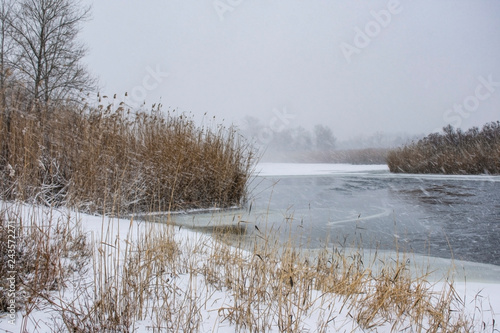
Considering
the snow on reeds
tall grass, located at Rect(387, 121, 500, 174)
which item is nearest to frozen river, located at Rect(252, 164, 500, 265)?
the snow on reeds

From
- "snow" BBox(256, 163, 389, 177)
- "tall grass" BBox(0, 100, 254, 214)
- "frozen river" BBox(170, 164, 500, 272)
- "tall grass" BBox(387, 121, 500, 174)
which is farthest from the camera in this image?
"snow" BBox(256, 163, 389, 177)

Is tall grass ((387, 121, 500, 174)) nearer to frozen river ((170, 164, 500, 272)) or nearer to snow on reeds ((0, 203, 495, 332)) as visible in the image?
frozen river ((170, 164, 500, 272))

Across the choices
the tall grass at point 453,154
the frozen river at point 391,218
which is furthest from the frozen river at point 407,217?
the tall grass at point 453,154

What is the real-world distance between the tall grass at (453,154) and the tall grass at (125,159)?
11011 millimetres

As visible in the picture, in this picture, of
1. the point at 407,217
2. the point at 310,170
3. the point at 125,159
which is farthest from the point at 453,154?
the point at 125,159

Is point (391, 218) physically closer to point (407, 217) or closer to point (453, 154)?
point (407, 217)

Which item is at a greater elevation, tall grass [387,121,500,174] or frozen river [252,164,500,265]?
tall grass [387,121,500,174]

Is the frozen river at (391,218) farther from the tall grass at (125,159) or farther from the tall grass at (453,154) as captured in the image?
the tall grass at (453,154)

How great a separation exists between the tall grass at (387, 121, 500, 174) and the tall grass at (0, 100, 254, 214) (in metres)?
11.0

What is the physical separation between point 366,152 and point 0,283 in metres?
32.4

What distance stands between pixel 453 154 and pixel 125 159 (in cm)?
1386

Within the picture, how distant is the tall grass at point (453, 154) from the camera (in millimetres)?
13828

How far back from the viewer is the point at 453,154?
48.8 ft

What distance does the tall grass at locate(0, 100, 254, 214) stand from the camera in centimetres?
473
